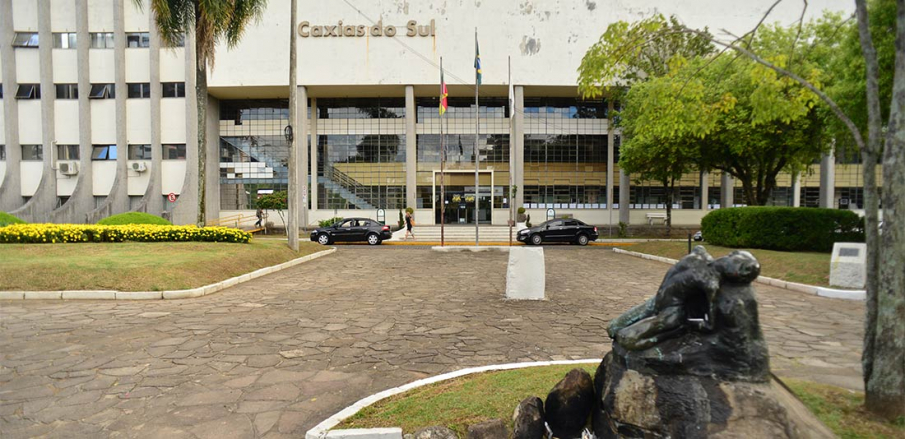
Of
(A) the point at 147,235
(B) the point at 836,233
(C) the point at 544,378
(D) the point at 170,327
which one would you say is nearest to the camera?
(C) the point at 544,378

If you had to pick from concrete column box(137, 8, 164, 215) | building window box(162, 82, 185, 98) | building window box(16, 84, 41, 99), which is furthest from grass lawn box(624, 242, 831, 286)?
building window box(16, 84, 41, 99)

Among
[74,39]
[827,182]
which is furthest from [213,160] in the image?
[827,182]

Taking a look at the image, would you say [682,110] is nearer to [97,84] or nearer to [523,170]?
[523,170]

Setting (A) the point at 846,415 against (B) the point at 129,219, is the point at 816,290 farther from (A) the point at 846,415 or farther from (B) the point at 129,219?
(B) the point at 129,219

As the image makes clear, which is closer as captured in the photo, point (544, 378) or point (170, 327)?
point (544, 378)

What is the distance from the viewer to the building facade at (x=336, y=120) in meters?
29.0

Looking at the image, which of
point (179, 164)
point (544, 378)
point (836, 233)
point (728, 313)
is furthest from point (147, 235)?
point (836, 233)

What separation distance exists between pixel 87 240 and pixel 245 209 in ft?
65.3

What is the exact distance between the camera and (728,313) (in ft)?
7.27

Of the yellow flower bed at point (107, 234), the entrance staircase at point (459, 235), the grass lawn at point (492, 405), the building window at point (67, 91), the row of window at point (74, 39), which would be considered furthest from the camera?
the building window at point (67, 91)

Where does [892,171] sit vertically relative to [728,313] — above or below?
above

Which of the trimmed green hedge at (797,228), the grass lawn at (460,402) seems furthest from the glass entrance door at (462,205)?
the grass lawn at (460,402)

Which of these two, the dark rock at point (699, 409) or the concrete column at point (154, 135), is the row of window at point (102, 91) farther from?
the dark rock at point (699, 409)

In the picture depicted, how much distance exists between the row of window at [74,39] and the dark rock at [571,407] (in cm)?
3647
